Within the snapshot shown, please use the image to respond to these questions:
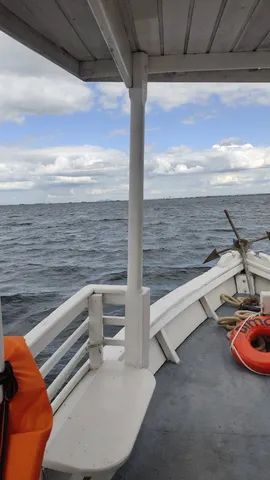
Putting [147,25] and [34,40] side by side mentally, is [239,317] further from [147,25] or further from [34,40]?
[34,40]

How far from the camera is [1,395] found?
941 millimetres

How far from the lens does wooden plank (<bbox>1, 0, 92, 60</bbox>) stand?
1.61 m

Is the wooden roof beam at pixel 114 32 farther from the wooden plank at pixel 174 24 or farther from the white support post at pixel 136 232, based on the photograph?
the wooden plank at pixel 174 24

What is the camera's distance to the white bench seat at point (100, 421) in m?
1.61

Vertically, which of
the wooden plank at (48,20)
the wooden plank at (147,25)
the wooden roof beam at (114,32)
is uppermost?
the wooden plank at (147,25)

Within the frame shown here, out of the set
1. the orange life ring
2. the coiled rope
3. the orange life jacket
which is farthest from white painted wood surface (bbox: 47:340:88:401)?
the coiled rope

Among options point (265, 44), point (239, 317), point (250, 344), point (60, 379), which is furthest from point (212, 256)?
point (60, 379)

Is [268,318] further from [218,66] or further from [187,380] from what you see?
[218,66]

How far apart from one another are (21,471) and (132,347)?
164 cm

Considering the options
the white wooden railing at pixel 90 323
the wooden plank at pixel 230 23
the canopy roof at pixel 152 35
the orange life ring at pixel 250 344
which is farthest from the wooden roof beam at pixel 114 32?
the orange life ring at pixel 250 344

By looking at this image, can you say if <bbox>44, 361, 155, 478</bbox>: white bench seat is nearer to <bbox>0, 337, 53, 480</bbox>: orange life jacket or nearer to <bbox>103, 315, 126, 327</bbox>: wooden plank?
<bbox>103, 315, 126, 327</bbox>: wooden plank

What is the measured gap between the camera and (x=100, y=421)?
6.16 ft

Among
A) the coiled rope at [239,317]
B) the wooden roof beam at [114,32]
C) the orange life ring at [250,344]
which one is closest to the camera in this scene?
the wooden roof beam at [114,32]

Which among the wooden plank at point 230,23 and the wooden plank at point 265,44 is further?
the wooden plank at point 265,44
